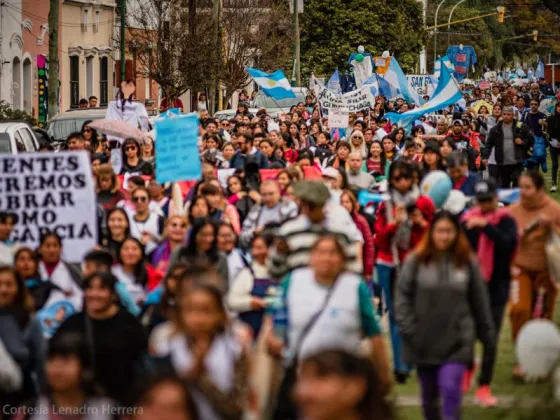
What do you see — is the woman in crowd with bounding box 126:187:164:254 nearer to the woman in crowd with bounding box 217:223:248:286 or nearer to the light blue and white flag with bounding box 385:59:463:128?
the woman in crowd with bounding box 217:223:248:286

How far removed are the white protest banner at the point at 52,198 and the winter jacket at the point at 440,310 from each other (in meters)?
2.66

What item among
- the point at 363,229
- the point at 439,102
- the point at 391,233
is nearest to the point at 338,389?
the point at 391,233

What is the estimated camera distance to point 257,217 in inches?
473

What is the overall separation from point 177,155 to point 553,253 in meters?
4.04

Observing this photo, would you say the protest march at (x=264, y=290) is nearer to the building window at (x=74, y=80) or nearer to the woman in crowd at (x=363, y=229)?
the woman in crowd at (x=363, y=229)

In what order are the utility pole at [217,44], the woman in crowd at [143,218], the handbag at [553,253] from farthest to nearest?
the utility pole at [217,44] → the woman in crowd at [143,218] → the handbag at [553,253]

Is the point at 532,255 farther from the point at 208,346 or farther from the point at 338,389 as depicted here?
the point at 338,389

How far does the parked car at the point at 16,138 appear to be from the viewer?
59.2 ft

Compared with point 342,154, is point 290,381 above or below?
below

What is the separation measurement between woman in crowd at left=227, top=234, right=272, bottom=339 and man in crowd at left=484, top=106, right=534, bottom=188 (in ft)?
37.1

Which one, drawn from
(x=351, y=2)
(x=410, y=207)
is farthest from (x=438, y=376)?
(x=351, y=2)

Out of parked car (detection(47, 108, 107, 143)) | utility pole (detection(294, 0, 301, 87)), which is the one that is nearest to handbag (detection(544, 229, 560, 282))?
parked car (detection(47, 108, 107, 143))

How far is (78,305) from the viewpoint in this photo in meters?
8.91

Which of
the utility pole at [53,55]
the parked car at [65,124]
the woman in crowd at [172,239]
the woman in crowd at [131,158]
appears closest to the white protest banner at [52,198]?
the woman in crowd at [172,239]
